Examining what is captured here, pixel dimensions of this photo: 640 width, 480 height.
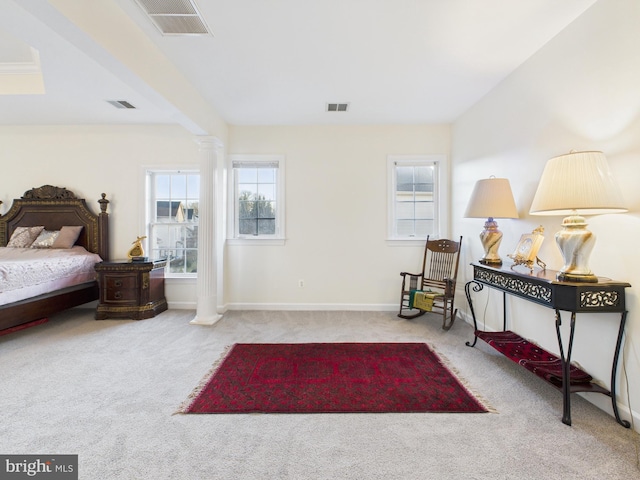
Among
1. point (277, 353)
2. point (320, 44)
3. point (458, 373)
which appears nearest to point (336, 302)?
point (277, 353)

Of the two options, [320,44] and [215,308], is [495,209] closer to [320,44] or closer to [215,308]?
[320,44]

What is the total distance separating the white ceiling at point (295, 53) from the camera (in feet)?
6.53

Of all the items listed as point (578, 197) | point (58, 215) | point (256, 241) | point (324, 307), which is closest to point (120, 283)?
point (58, 215)

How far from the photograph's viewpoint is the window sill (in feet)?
13.9

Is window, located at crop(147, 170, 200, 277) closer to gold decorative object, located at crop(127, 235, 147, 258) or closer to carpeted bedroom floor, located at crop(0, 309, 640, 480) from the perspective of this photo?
gold decorative object, located at crop(127, 235, 147, 258)

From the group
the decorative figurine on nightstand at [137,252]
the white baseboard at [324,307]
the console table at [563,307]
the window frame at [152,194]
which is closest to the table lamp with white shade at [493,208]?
the console table at [563,307]

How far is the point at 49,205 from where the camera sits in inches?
167

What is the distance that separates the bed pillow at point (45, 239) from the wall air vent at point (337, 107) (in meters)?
4.13

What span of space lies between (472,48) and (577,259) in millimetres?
1876

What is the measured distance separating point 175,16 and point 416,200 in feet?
11.3

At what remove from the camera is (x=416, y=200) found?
430 centimetres

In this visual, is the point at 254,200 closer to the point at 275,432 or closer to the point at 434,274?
the point at 434,274

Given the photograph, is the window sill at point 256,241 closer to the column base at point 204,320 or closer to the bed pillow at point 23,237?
the column base at point 204,320

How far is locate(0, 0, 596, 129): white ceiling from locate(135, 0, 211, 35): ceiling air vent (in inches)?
2.4
